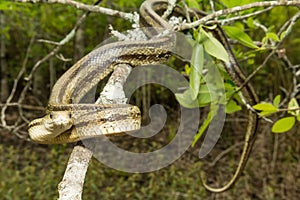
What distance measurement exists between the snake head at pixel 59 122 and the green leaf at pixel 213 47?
1.69 feet

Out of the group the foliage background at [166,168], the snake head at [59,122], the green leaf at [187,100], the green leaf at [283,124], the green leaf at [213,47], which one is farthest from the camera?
the foliage background at [166,168]

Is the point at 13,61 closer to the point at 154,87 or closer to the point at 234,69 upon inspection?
the point at 154,87

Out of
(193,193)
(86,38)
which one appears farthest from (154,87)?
(193,193)

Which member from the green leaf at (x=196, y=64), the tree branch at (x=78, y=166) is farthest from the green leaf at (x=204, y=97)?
the tree branch at (x=78, y=166)

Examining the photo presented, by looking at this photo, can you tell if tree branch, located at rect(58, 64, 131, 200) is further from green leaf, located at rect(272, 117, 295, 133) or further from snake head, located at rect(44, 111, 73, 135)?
green leaf, located at rect(272, 117, 295, 133)

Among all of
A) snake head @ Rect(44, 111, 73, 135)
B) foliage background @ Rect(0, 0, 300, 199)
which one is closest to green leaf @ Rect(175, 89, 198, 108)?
snake head @ Rect(44, 111, 73, 135)

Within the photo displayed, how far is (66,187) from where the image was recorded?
1.09 meters

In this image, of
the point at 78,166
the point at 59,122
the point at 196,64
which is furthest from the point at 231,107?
the point at 78,166

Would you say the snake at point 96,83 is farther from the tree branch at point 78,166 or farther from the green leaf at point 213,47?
the green leaf at point 213,47

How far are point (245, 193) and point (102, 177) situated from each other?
82.1 inches

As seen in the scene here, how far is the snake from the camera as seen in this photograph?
1429mm

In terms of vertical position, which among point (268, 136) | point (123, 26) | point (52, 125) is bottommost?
point (52, 125)

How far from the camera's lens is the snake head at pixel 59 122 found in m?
1.39

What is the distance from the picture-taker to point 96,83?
1.88m
